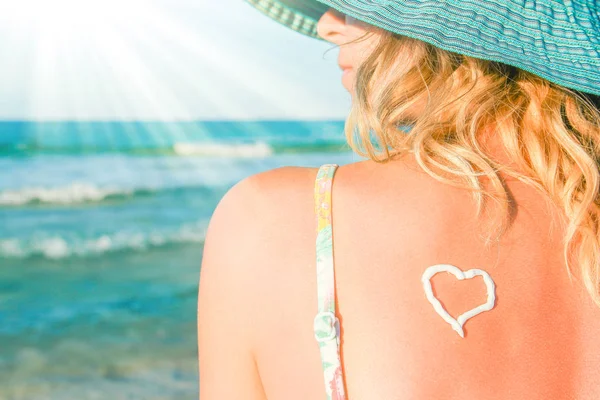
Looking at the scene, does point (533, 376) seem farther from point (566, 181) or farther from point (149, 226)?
point (149, 226)

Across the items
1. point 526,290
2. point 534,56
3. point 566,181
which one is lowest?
point 526,290

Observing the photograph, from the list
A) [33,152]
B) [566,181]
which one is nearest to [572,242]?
[566,181]

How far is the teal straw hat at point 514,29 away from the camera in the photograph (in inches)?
50.0

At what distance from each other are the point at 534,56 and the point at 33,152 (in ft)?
57.0

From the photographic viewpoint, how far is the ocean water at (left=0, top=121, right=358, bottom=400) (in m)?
4.43

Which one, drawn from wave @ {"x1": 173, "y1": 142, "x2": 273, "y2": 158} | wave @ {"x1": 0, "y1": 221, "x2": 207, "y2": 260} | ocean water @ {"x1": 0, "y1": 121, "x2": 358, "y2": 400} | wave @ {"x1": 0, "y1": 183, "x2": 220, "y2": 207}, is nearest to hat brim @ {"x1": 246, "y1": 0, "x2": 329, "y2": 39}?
ocean water @ {"x1": 0, "y1": 121, "x2": 358, "y2": 400}

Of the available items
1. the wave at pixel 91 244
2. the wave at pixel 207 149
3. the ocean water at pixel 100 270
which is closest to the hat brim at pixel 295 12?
the ocean water at pixel 100 270

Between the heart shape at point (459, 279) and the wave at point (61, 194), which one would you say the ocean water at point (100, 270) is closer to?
the wave at point (61, 194)

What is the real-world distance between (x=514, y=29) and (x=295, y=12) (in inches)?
58.5

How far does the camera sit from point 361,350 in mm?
1146

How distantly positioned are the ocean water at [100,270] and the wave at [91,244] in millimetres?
14

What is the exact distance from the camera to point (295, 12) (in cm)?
263

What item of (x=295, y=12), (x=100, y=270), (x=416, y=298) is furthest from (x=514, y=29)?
(x=100, y=270)

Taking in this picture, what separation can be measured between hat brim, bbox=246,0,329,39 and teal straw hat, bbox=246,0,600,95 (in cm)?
127
